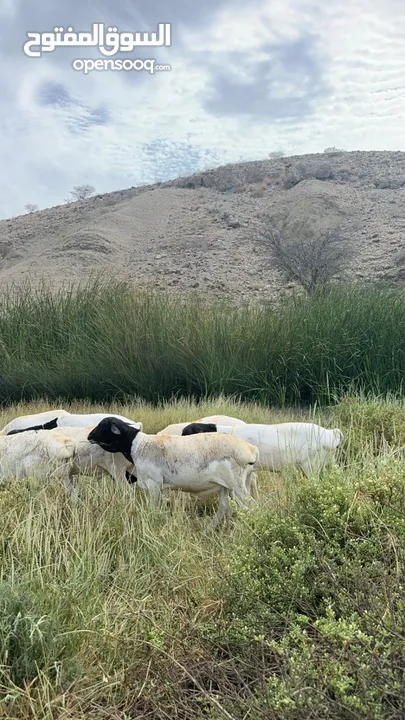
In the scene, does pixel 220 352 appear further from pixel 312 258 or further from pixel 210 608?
pixel 312 258

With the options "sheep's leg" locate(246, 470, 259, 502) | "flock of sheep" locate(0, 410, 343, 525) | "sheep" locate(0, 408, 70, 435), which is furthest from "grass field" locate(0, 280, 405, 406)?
"sheep's leg" locate(246, 470, 259, 502)

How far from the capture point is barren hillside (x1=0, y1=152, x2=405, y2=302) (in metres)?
24.7

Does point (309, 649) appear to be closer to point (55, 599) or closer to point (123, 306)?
point (55, 599)

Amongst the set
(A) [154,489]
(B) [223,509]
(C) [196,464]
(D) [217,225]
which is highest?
(D) [217,225]

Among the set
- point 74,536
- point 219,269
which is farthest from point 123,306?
point 219,269

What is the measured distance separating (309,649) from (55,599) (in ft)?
4.17

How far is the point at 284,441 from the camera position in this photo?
507 cm

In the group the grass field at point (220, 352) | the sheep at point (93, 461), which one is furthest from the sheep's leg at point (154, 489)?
the grass field at point (220, 352)

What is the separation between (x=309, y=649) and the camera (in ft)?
7.68

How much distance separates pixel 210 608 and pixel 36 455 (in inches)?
88.8

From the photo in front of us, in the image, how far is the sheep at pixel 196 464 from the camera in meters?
4.38

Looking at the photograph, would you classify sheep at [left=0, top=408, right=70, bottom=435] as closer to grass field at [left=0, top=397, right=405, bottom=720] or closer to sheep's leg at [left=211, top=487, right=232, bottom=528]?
grass field at [left=0, top=397, right=405, bottom=720]

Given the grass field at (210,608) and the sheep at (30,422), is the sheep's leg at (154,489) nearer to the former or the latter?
the grass field at (210,608)

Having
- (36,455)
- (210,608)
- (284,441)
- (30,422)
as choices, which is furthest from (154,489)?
(30,422)
